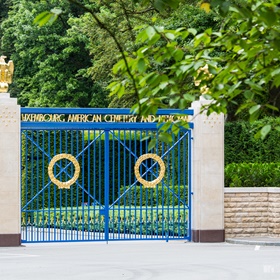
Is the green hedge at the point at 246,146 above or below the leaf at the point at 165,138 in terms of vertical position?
above

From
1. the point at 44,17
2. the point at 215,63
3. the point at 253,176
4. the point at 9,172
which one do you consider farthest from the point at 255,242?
the point at 44,17

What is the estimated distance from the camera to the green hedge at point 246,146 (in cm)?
2866

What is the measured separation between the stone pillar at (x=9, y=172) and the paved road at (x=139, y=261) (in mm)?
456

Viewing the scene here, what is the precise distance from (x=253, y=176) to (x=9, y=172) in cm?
600

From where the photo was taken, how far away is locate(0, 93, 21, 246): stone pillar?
19.5 meters

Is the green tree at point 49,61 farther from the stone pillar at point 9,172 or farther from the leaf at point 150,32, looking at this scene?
the leaf at point 150,32

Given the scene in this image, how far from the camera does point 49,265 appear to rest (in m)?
16.0

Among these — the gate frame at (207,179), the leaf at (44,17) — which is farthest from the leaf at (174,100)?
the gate frame at (207,179)

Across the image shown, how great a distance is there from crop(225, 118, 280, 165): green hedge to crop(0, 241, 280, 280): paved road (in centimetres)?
829

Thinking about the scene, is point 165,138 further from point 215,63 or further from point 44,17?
point 44,17

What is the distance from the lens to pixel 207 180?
20844 millimetres

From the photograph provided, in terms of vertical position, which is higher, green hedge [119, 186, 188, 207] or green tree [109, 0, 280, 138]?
green tree [109, 0, 280, 138]

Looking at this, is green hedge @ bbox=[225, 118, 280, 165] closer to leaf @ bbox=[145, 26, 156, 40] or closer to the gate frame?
the gate frame

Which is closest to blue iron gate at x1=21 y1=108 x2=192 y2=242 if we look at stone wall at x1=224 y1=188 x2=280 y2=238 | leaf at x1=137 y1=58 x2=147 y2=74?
stone wall at x1=224 y1=188 x2=280 y2=238
